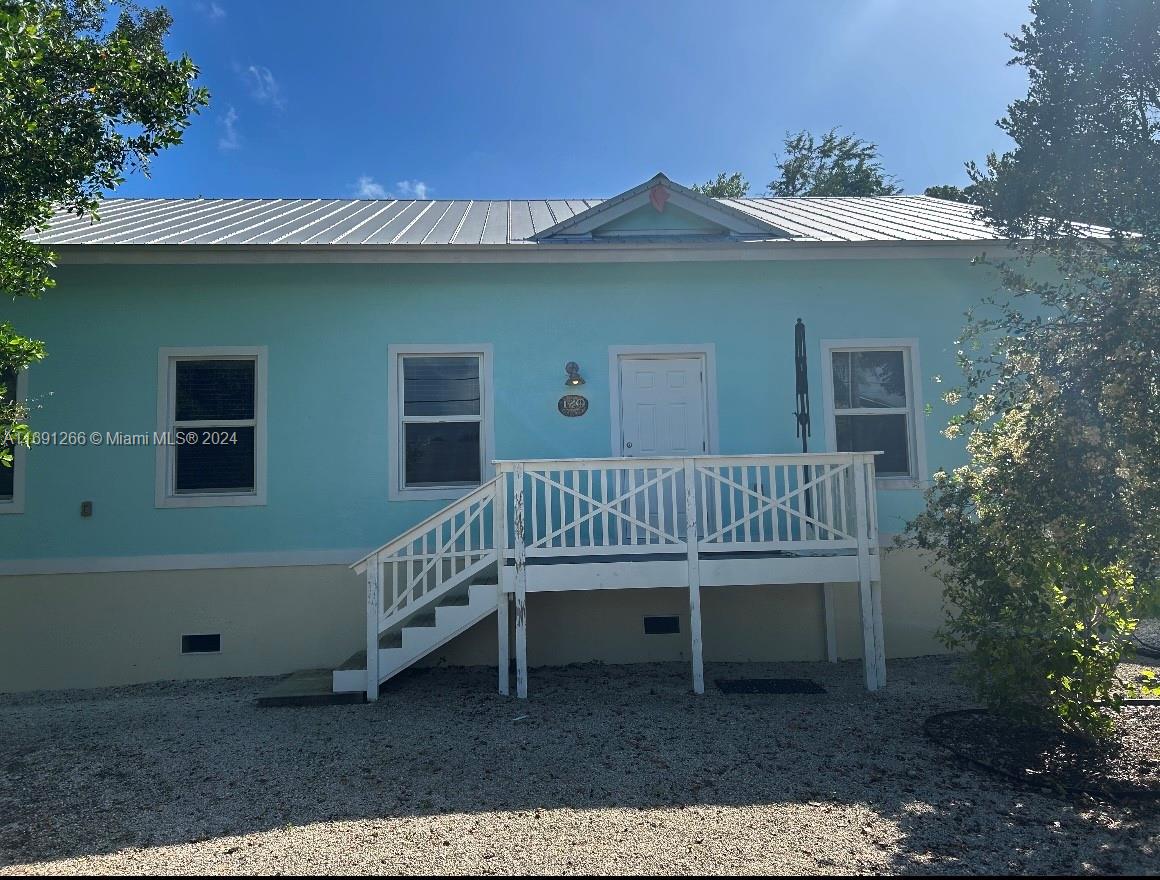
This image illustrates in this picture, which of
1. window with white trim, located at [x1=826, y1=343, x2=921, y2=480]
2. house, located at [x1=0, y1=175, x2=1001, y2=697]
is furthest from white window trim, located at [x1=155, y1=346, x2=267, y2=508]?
window with white trim, located at [x1=826, y1=343, x2=921, y2=480]

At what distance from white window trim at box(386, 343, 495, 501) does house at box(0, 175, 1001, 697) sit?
28 mm

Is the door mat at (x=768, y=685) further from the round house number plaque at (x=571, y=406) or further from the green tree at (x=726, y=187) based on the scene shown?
the green tree at (x=726, y=187)

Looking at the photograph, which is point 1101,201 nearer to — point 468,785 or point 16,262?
point 468,785

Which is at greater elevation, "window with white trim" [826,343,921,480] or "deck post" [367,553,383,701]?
"window with white trim" [826,343,921,480]

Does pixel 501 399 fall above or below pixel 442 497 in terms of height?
above

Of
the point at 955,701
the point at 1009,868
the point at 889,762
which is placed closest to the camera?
the point at 1009,868

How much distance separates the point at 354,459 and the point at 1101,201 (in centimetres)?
643

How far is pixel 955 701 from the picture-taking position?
5.88 m

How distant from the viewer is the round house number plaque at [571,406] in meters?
7.51

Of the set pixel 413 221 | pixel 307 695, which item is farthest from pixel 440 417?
pixel 307 695

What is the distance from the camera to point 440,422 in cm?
755

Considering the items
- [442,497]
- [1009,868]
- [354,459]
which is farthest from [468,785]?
[354,459]

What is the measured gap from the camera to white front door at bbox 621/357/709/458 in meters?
7.57
